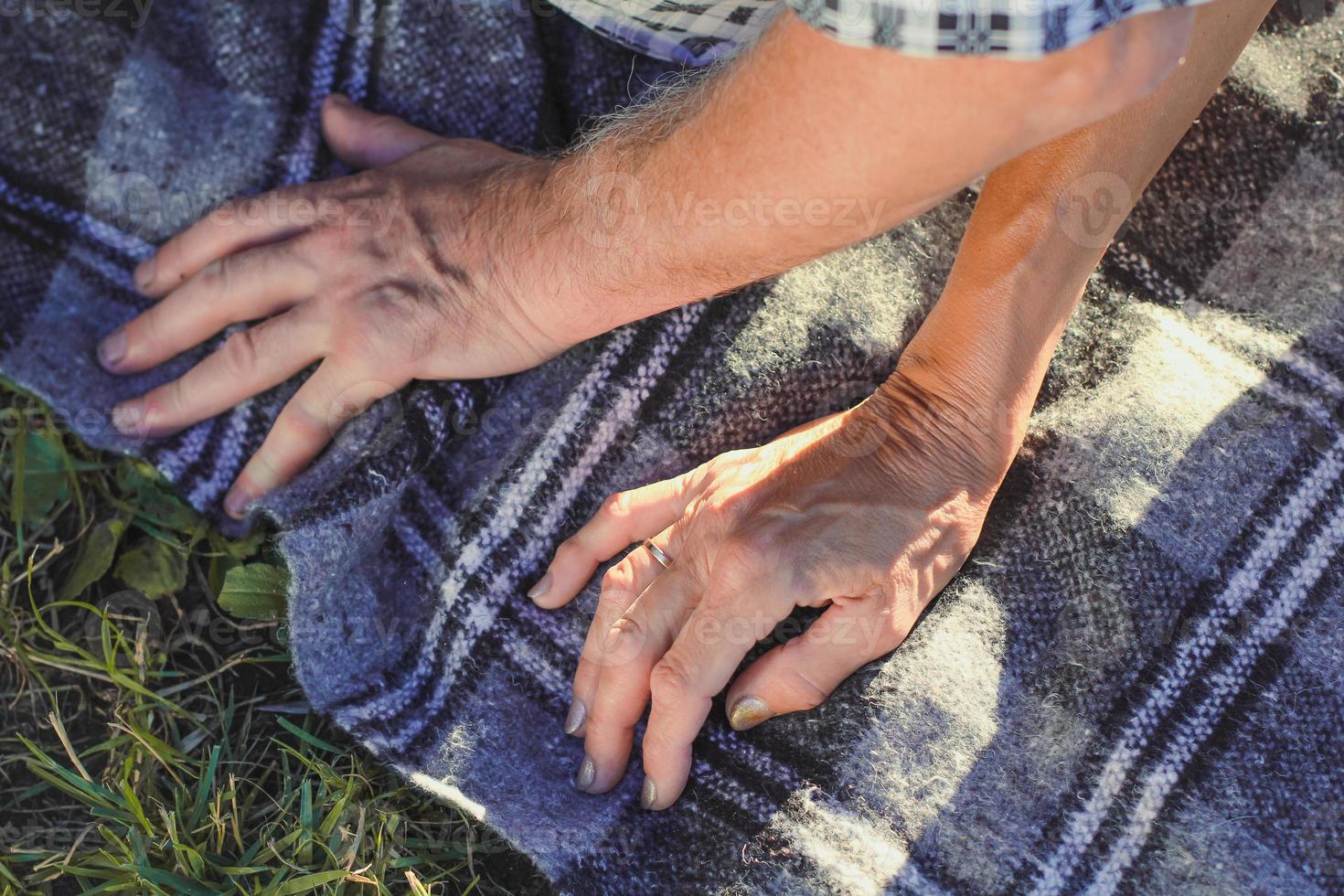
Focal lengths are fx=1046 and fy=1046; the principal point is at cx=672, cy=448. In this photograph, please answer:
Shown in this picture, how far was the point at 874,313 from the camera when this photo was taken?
1229 mm

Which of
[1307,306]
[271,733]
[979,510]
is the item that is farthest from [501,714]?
[1307,306]

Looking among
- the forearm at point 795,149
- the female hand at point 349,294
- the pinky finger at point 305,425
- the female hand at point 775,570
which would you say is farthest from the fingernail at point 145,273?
the female hand at point 775,570

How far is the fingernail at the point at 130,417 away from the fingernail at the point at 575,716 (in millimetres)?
614

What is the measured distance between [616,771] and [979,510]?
47cm

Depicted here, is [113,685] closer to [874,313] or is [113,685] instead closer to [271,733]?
[271,733]

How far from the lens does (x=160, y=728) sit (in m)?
1.23

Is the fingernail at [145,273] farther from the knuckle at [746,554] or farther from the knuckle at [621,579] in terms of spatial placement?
the knuckle at [746,554]

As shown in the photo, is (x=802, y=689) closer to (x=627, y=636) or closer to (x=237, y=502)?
(x=627, y=636)

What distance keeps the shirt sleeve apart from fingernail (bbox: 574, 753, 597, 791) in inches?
30.2

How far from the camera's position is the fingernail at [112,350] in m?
1.26

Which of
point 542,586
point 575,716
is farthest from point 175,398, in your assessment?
point 575,716

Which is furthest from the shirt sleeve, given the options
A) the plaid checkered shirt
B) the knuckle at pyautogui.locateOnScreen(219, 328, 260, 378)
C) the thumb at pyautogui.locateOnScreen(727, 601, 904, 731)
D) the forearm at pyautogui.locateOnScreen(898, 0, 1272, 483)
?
the knuckle at pyautogui.locateOnScreen(219, 328, 260, 378)

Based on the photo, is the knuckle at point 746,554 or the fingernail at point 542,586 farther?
the fingernail at point 542,586

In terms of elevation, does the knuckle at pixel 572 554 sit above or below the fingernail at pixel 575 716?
above
